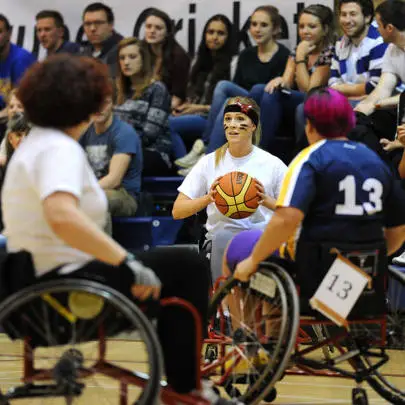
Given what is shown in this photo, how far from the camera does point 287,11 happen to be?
7.08 metres

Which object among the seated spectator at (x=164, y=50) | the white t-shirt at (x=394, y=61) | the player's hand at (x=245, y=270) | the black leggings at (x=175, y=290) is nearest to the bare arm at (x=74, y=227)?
the black leggings at (x=175, y=290)

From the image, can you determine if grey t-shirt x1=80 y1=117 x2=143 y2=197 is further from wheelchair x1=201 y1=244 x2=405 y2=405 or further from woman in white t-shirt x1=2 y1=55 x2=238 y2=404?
woman in white t-shirt x1=2 y1=55 x2=238 y2=404

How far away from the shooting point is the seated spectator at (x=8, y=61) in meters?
7.45

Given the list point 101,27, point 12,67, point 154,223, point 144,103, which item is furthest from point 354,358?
point 12,67

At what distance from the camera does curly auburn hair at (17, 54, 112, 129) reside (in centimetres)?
279

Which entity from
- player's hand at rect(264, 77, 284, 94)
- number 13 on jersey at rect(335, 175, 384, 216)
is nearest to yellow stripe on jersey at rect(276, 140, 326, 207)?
number 13 on jersey at rect(335, 175, 384, 216)

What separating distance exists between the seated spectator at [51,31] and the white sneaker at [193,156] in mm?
1480

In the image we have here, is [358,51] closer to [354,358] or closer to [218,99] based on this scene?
[218,99]

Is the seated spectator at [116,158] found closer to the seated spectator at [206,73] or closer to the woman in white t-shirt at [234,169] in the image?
the seated spectator at [206,73]

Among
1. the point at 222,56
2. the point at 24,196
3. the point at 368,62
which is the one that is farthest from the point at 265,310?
the point at 222,56

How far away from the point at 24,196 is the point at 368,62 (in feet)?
12.5

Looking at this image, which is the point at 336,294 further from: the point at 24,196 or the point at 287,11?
the point at 287,11

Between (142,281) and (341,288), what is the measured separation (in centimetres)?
76

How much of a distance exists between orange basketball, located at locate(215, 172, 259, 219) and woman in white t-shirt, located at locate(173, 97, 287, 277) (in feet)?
0.60
